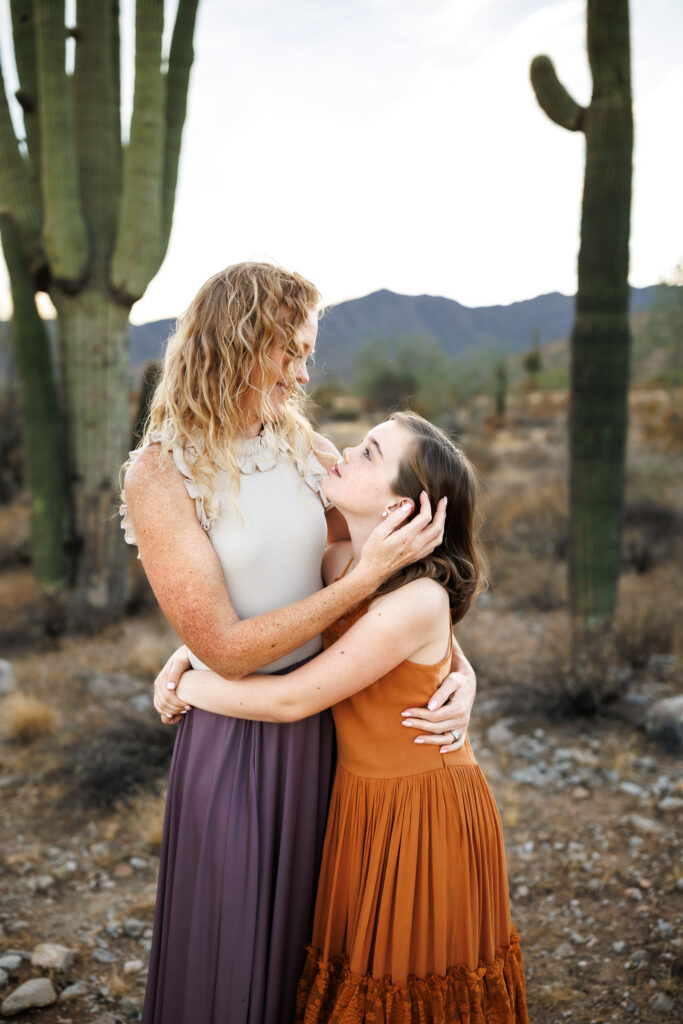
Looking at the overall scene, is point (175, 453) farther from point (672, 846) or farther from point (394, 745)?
point (672, 846)

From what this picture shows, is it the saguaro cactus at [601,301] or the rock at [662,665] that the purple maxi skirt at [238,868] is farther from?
the rock at [662,665]

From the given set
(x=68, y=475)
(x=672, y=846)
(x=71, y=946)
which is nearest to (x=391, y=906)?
(x=71, y=946)

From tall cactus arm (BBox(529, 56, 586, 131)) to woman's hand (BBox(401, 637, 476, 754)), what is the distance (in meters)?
5.06

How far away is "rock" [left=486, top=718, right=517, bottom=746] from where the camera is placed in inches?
208

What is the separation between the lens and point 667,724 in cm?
513

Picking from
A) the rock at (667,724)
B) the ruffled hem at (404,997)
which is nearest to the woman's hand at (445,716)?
the ruffled hem at (404,997)

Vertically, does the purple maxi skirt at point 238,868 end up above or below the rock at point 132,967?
above

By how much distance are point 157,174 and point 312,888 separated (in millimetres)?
6141

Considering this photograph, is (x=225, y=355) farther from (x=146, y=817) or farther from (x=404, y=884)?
(x=146, y=817)

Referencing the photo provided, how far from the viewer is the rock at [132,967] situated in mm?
3201

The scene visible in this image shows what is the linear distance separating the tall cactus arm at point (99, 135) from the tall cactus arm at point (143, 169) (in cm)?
26

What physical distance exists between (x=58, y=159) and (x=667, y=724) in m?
6.62

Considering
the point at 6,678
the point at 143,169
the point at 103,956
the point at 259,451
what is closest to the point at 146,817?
the point at 103,956

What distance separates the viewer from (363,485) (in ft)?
6.59
